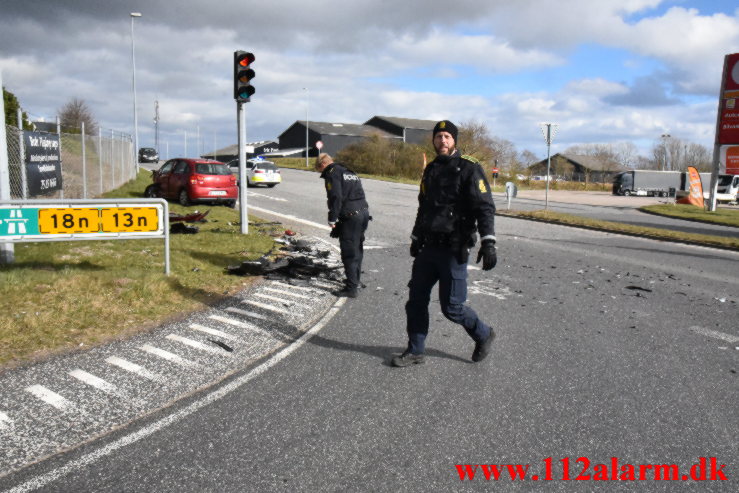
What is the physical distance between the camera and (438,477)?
295 cm

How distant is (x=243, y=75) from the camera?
1079 cm

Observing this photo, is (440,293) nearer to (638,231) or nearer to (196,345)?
(196,345)

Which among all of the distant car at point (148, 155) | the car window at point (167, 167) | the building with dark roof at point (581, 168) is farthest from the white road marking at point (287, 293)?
the building with dark roof at point (581, 168)

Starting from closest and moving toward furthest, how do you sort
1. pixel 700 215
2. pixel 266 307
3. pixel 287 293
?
pixel 266 307 < pixel 287 293 < pixel 700 215

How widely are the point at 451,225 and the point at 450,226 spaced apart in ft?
0.04

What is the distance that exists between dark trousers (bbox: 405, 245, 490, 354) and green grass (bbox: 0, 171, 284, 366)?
2.97 m

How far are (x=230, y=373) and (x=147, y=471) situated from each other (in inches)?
61.0

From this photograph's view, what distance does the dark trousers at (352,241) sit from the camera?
288 inches

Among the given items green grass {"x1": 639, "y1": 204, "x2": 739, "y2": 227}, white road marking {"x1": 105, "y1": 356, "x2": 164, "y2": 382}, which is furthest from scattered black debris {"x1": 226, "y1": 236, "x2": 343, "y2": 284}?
green grass {"x1": 639, "y1": 204, "x2": 739, "y2": 227}

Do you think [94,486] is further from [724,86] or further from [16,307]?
[724,86]

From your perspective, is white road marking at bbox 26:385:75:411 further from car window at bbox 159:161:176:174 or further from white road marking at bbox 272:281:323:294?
car window at bbox 159:161:176:174

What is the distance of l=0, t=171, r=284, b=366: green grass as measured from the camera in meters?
5.35

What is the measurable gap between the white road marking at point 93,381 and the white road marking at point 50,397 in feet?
0.86

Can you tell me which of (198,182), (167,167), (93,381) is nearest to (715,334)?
(93,381)
